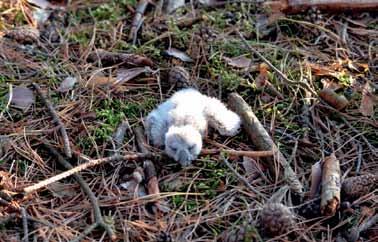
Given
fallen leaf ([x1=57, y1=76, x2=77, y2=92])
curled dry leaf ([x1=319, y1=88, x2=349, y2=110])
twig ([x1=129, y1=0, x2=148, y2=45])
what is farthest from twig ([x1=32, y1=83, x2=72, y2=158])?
curled dry leaf ([x1=319, y1=88, x2=349, y2=110])

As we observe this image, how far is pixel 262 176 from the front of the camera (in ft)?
8.43

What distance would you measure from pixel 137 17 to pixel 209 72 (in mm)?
693

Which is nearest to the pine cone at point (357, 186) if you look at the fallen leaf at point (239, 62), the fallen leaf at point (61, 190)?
the fallen leaf at point (239, 62)

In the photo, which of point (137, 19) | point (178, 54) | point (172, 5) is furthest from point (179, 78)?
point (172, 5)

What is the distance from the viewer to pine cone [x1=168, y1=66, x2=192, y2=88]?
3008mm

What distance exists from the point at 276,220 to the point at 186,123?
645 mm

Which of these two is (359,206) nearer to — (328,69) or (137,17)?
(328,69)

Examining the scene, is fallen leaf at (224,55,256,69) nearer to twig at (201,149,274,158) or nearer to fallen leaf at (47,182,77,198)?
twig at (201,149,274,158)

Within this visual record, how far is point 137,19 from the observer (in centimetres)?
354

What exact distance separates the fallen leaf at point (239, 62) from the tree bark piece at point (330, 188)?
2.73 feet

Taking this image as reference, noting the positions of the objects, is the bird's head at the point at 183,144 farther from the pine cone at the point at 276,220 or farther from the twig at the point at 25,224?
the twig at the point at 25,224

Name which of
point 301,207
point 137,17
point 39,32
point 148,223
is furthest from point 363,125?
point 39,32

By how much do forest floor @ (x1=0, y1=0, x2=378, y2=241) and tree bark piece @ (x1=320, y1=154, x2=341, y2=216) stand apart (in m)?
0.01

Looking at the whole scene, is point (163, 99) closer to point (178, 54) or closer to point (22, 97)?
point (178, 54)
